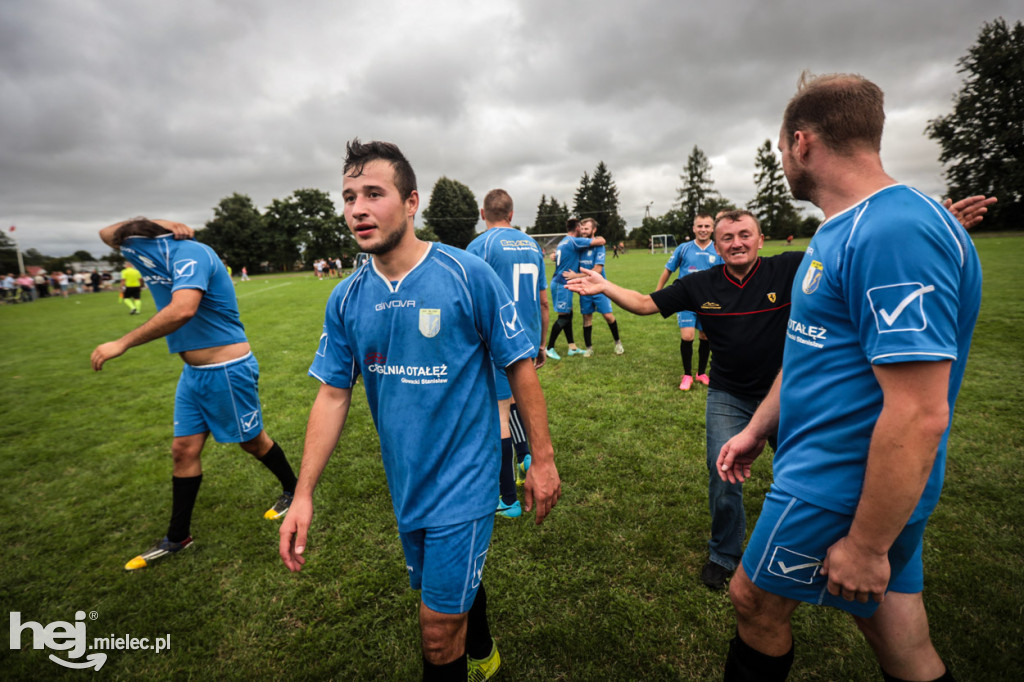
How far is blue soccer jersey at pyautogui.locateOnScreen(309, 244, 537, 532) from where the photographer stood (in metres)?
1.87

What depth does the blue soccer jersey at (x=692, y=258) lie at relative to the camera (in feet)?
22.7

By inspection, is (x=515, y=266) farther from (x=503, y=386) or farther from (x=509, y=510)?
(x=509, y=510)

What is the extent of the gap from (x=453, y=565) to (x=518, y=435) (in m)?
2.73

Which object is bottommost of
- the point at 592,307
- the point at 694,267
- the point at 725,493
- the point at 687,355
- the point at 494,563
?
the point at 494,563

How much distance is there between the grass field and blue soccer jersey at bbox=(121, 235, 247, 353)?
5.64 feet

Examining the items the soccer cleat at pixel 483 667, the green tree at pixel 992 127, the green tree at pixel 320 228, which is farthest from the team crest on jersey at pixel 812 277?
the green tree at pixel 320 228

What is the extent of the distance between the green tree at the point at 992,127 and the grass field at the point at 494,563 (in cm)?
6041

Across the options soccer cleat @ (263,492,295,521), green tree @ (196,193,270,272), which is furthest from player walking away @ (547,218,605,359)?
green tree @ (196,193,270,272)

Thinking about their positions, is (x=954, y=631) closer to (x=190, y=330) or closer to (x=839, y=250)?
(x=839, y=250)

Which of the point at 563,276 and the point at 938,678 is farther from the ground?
the point at 563,276

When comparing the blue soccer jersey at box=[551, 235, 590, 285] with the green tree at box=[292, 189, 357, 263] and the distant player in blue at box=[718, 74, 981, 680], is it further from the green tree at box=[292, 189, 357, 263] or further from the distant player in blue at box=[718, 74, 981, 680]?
the green tree at box=[292, 189, 357, 263]

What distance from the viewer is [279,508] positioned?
13.2 ft

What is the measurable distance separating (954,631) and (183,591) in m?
4.95

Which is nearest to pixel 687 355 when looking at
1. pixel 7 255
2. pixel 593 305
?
pixel 593 305
